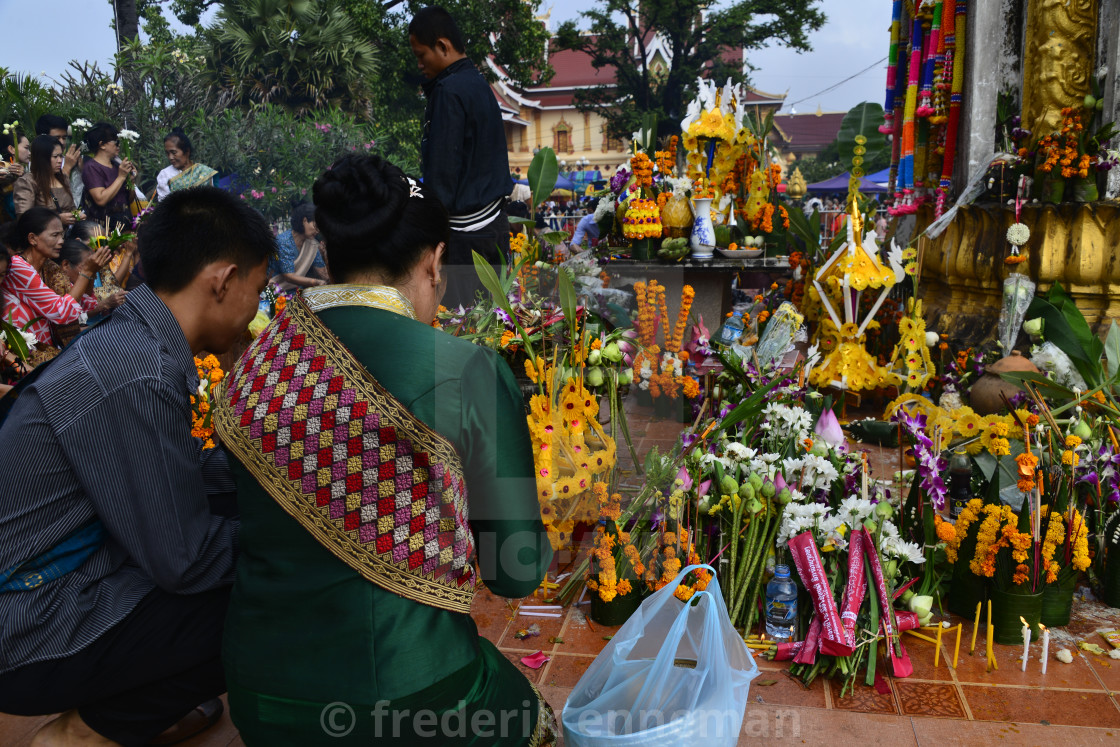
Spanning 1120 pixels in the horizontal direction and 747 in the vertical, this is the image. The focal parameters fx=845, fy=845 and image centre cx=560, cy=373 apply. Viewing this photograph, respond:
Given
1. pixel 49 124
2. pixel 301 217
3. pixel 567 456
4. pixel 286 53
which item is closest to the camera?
pixel 567 456

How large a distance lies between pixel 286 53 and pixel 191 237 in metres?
16.2

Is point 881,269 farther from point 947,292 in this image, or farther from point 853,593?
point 853,593

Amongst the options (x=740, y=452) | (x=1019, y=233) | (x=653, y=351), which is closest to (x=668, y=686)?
(x=740, y=452)

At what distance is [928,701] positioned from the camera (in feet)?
7.15

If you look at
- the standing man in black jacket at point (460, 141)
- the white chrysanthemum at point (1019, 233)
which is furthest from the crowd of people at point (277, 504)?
the white chrysanthemum at point (1019, 233)

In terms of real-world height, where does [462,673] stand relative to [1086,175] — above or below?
below

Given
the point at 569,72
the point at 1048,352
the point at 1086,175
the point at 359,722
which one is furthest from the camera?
the point at 569,72

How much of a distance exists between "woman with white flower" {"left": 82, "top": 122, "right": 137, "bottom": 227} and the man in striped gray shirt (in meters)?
5.75

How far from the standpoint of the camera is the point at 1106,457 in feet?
8.87

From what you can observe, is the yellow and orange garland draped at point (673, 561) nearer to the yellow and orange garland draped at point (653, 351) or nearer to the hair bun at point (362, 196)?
the yellow and orange garland draped at point (653, 351)

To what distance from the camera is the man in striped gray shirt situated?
5.44 ft

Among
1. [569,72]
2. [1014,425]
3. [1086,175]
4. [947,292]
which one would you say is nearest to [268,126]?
[947,292]

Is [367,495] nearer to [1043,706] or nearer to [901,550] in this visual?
[901,550]

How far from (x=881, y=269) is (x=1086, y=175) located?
112 centimetres
